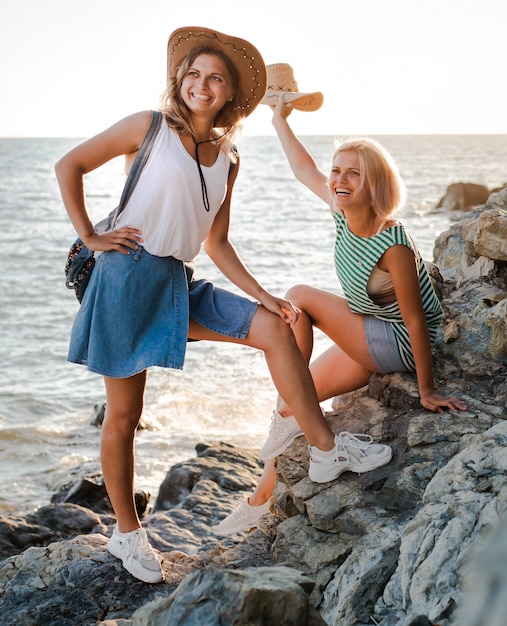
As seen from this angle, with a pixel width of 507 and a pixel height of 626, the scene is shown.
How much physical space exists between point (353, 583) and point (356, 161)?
5.98 ft

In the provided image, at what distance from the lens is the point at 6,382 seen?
395 inches

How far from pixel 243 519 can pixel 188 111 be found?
2045 mm

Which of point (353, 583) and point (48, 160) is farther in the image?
point (48, 160)

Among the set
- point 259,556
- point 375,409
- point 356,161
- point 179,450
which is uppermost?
point 356,161

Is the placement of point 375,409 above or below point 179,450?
above

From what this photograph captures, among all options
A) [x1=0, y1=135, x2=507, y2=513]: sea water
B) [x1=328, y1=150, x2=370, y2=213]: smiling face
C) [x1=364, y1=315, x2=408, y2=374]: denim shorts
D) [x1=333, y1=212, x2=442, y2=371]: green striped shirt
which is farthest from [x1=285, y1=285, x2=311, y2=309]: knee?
[x1=0, y1=135, x2=507, y2=513]: sea water

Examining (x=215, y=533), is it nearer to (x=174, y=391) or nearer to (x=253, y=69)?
(x=253, y=69)

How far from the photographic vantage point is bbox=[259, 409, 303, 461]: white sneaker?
3.75 metres

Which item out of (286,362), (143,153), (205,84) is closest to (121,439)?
(286,362)

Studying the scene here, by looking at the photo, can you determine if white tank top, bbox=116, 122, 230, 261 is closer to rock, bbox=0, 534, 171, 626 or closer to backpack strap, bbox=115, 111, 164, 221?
backpack strap, bbox=115, 111, 164, 221

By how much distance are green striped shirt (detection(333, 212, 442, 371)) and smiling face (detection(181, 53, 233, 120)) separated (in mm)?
925

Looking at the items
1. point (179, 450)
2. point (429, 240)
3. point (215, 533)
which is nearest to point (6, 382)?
point (179, 450)

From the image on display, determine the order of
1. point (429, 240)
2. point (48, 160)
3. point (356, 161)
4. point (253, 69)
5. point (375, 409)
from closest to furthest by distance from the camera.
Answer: point (253, 69)
point (356, 161)
point (375, 409)
point (429, 240)
point (48, 160)

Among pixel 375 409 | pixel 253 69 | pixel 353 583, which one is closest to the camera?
pixel 353 583
